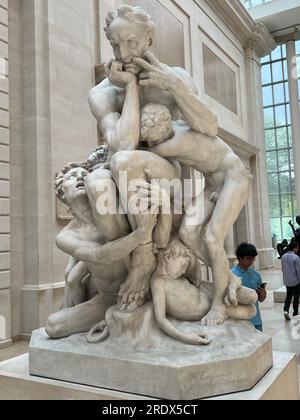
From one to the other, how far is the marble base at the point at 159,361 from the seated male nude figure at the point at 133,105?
0.95ft

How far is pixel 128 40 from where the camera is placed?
111 inches

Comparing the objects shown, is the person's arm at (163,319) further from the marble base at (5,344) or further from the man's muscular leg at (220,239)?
the marble base at (5,344)

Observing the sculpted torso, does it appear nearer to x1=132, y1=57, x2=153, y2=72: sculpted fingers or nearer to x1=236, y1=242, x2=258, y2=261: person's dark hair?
x1=132, y1=57, x2=153, y2=72: sculpted fingers

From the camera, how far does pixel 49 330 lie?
2.86 meters

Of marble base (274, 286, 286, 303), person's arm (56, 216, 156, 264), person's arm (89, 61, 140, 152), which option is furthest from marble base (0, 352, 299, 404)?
marble base (274, 286, 286, 303)

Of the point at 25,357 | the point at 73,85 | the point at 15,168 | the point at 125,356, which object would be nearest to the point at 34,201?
the point at 15,168

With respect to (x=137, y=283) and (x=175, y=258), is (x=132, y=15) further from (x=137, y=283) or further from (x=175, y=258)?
(x=137, y=283)

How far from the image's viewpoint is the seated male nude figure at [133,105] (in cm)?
262

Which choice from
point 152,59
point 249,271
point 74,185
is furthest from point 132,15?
point 249,271

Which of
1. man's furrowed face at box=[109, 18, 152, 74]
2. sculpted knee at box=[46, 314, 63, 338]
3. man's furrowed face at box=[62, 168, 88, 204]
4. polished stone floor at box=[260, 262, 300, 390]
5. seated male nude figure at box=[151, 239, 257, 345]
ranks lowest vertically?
polished stone floor at box=[260, 262, 300, 390]

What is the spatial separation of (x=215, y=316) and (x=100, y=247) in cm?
85

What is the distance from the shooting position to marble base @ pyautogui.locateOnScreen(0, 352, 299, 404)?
7.69 ft

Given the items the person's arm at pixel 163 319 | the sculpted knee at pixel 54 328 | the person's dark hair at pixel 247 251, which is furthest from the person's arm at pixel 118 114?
the person's dark hair at pixel 247 251

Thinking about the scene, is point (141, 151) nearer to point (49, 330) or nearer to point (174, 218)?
point (174, 218)
